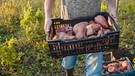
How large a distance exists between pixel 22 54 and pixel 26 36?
614 millimetres

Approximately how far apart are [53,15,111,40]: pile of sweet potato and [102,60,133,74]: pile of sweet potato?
3.03 feet

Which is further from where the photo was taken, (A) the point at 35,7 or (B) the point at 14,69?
(A) the point at 35,7

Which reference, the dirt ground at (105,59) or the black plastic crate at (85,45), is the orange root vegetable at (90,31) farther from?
the dirt ground at (105,59)

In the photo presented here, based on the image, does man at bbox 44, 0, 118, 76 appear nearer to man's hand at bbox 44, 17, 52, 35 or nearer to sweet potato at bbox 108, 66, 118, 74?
man's hand at bbox 44, 17, 52, 35

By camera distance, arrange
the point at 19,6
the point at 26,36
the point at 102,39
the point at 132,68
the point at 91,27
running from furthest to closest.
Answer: the point at 19,6
the point at 26,36
the point at 132,68
the point at 91,27
the point at 102,39

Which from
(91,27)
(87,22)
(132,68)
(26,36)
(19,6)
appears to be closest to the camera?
(91,27)

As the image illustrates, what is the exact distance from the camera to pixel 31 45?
13.6 ft

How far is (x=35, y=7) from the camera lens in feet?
18.1

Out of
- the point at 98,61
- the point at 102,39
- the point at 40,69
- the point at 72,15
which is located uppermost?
the point at 72,15

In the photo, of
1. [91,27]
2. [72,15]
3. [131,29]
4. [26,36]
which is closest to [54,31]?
[72,15]

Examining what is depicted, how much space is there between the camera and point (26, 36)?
438cm

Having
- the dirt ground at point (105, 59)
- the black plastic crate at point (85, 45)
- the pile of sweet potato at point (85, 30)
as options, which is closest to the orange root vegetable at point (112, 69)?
the dirt ground at point (105, 59)

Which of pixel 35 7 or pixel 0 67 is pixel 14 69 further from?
pixel 35 7

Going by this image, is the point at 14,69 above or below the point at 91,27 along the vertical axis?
below
